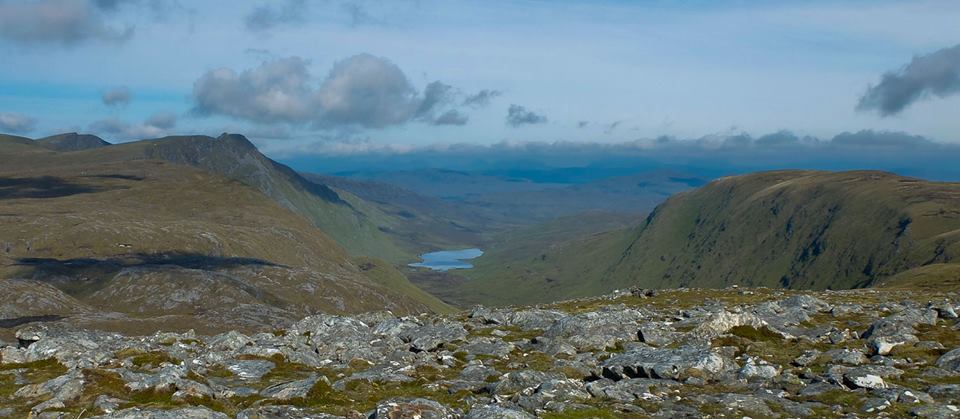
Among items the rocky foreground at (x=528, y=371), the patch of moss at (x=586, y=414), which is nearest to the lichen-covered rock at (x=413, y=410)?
the rocky foreground at (x=528, y=371)

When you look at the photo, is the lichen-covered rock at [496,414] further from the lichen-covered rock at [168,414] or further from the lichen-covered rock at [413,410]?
the lichen-covered rock at [168,414]

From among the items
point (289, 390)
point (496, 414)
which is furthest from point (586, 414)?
point (289, 390)

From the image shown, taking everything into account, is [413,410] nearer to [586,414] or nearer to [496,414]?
[496,414]

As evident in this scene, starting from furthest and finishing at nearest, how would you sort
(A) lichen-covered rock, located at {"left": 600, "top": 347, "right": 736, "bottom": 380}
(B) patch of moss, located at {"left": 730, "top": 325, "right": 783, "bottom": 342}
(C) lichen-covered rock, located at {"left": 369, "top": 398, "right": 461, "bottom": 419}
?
(B) patch of moss, located at {"left": 730, "top": 325, "right": 783, "bottom": 342}
(A) lichen-covered rock, located at {"left": 600, "top": 347, "right": 736, "bottom": 380}
(C) lichen-covered rock, located at {"left": 369, "top": 398, "right": 461, "bottom": 419}

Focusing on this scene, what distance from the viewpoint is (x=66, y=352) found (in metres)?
44.0

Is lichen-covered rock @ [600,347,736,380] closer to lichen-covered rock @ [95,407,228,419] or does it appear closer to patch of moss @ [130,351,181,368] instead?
lichen-covered rock @ [95,407,228,419]

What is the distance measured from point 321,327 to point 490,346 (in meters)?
19.1

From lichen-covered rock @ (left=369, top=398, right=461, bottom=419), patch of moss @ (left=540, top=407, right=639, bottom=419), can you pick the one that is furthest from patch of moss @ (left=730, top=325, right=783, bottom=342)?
lichen-covered rock @ (left=369, top=398, right=461, bottom=419)

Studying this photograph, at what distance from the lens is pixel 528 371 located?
34.7 m

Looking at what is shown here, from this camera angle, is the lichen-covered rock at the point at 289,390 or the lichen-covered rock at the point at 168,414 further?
the lichen-covered rock at the point at 289,390

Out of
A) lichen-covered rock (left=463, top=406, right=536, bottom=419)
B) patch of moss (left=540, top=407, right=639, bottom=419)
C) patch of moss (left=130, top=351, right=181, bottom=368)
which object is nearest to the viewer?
lichen-covered rock (left=463, top=406, right=536, bottom=419)

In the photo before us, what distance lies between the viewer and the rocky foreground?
2897 centimetres

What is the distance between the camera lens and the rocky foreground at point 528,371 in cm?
2897

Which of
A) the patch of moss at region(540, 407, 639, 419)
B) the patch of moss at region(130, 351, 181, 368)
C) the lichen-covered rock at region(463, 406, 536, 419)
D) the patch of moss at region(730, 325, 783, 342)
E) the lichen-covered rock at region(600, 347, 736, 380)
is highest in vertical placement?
the lichen-covered rock at region(463, 406, 536, 419)
